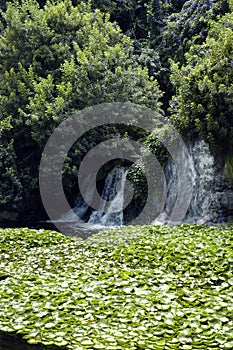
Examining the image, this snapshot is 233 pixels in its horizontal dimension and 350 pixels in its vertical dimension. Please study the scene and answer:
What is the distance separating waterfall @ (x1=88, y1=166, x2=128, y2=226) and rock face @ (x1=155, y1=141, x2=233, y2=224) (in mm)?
2255

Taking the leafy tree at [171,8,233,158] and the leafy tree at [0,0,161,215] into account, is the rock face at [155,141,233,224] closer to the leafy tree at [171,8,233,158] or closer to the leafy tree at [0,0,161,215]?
the leafy tree at [171,8,233,158]

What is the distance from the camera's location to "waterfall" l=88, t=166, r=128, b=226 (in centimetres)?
1136

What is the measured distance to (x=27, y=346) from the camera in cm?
429

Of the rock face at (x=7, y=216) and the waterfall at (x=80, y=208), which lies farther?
the rock face at (x=7, y=216)

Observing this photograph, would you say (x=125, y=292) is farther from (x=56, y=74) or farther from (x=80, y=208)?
(x=56, y=74)

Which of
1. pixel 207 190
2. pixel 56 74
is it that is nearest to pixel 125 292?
pixel 207 190

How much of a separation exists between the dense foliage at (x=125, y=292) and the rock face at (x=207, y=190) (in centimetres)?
83

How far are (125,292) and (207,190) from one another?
4031mm

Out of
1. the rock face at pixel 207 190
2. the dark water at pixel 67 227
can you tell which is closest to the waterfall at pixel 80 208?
the dark water at pixel 67 227

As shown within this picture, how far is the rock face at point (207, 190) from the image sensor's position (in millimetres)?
8367

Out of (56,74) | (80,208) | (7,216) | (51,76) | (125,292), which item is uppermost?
(56,74)

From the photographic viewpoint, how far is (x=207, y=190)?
28.4 feet

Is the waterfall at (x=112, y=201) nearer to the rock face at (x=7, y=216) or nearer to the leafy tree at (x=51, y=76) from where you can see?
the leafy tree at (x=51, y=76)

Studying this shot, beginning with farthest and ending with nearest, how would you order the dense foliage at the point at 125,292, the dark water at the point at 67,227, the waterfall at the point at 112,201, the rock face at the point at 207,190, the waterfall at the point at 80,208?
the waterfall at the point at 80,208, the waterfall at the point at 112,201, the dark water at the point at 67,227, the rock face at the point at 207,190, the dense foliage at the point at 125,292
